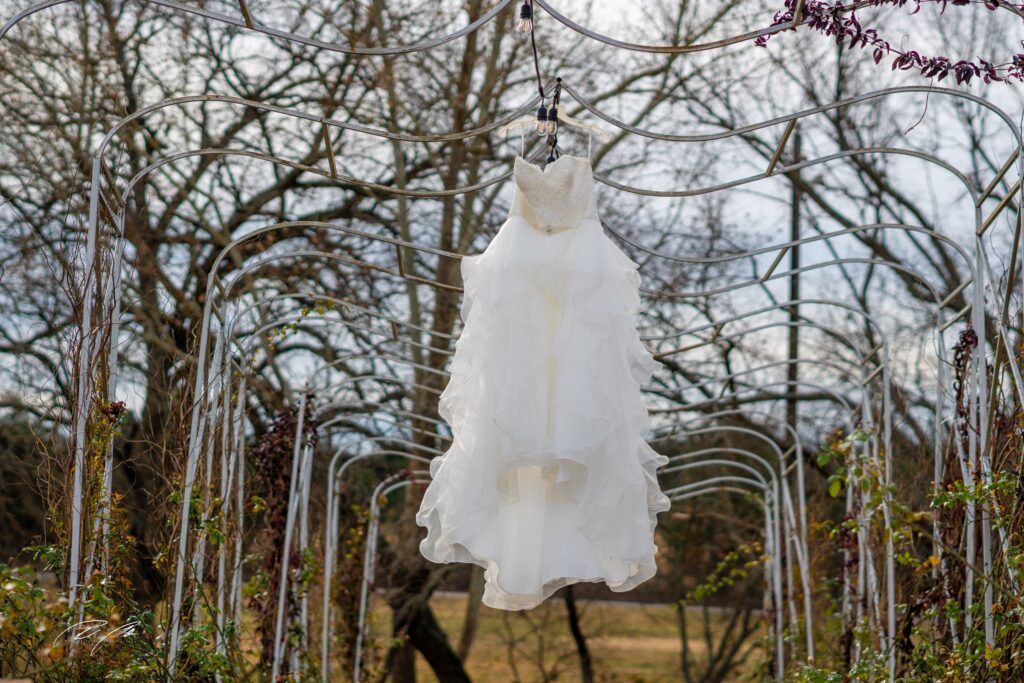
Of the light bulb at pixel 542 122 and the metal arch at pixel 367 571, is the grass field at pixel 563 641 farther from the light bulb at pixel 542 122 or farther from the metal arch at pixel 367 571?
the light bulb at pixel 542 122

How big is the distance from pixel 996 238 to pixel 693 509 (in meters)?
3.65

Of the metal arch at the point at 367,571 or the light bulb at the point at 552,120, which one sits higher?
the light bulb at the point at 552,120

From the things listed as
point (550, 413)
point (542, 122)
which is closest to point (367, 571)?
point (550, 413)

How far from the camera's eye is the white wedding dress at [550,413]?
2.96 metres

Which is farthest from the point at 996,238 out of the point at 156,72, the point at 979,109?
the point at 156,72

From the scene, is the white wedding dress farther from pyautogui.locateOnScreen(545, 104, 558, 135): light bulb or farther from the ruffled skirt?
pyautogui.locateOnScreen(545, 104, 558, 135): light bulb

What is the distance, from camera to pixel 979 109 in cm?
975

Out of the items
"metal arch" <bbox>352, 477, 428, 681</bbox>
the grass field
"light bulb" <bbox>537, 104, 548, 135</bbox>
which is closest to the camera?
"light bulb" <bbox>537, 104, 548, 135</bbox>

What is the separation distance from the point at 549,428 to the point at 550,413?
0.04m

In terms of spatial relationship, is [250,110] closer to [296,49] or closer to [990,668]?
[296,49]

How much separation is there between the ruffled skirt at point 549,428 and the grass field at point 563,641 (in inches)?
315

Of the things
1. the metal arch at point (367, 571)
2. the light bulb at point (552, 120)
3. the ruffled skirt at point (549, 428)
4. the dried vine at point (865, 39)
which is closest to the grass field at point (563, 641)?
the metal arch at point (367, 571)

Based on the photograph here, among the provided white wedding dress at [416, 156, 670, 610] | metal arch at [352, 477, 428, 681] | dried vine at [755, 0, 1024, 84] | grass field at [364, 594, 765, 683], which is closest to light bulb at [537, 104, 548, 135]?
white wedding dress at [416, 156, 670, 610]

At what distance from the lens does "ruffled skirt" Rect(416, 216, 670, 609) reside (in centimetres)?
296
